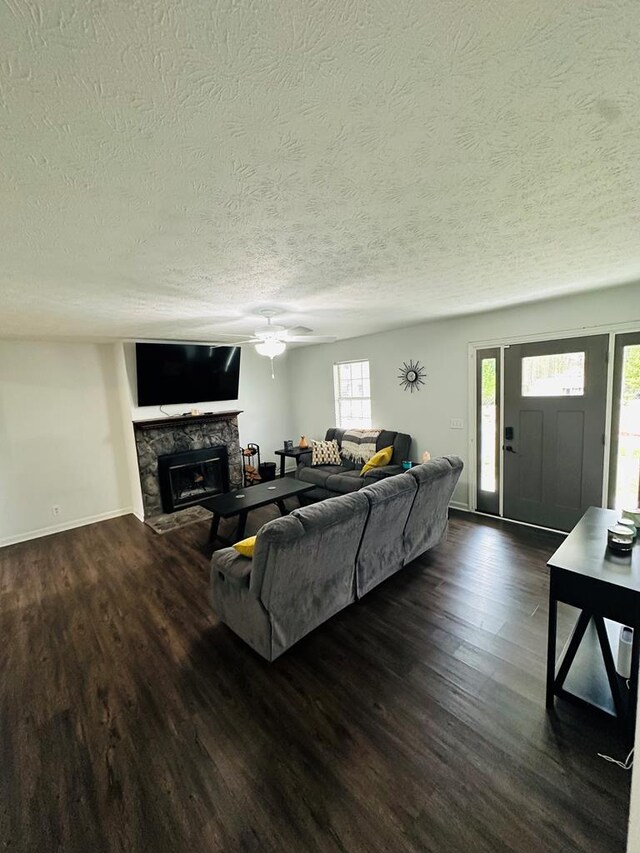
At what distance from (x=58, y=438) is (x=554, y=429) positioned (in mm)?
5942

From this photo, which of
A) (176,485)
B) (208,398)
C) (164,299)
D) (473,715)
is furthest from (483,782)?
(208,398)

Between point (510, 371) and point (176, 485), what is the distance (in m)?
4.68

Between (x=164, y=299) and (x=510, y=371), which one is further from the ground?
(x=164, y=299)

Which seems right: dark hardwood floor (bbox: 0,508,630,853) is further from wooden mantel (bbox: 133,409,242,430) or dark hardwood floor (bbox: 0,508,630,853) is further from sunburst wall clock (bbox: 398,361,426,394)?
sunburst wall clock (bbox: 398,361,426,394)

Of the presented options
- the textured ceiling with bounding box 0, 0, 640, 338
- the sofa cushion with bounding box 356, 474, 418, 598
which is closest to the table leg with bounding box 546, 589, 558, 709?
the sofa cushion with bounding box 356, 474, 418, 598

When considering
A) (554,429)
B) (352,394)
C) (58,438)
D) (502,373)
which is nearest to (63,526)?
(58,438)

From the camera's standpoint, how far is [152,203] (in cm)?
129

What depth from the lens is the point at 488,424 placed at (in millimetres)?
4070

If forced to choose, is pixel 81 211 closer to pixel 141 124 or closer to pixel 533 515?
pixel 141 124

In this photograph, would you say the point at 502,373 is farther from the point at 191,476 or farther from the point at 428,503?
the point at 191,476

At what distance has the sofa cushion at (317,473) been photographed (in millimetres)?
4852

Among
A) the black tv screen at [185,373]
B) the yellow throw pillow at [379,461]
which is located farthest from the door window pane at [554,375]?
the black tv screen at [185,373]

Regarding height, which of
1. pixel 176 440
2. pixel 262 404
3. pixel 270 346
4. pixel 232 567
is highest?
pixel 270 346

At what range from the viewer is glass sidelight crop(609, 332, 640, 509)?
10.0 ft
